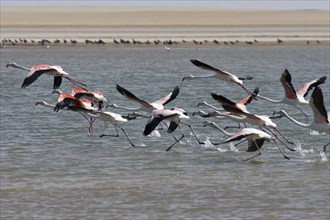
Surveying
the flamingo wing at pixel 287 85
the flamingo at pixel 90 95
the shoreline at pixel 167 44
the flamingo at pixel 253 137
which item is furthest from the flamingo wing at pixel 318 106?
the shoreline at pixel 167 44

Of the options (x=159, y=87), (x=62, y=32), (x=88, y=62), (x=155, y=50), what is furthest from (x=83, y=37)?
(x=159, y=87)

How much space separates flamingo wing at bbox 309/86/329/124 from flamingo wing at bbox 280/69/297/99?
61 cm

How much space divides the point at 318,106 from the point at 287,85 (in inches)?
39.3

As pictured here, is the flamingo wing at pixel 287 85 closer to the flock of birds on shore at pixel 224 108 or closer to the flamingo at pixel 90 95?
the flock of birds on shore at pixel 224 108

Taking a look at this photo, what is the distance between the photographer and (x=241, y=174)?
14.4 meters

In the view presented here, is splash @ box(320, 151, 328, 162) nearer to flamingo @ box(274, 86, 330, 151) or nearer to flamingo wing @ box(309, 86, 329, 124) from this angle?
flamingo @ box(274, 86, 330, 151)

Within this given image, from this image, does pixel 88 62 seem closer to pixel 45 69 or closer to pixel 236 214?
pixel 45 69

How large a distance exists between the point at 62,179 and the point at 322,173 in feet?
11.3

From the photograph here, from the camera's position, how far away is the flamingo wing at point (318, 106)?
1358 centimetres

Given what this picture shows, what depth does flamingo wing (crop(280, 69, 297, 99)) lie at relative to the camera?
47.5 feet

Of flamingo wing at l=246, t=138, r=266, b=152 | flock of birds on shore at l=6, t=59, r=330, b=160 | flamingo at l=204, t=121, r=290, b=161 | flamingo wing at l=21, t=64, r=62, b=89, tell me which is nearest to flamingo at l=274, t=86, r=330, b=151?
flock of birds on shore at l=6, t=59, r=330, b=160

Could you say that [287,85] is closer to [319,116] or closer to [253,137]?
[319,116]

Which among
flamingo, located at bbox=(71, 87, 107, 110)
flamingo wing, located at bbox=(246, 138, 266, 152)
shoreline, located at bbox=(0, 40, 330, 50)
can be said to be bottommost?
shoreline, located at bbox=(0, 40, 330, 50)

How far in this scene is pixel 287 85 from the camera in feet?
48.8
